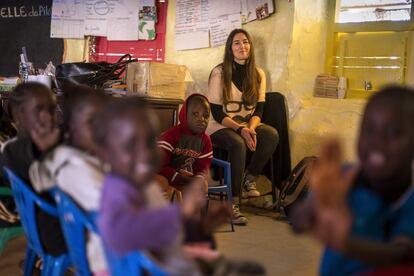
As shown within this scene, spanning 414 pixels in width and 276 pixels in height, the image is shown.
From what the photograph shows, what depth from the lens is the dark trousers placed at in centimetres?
404

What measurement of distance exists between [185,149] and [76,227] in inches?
81.2

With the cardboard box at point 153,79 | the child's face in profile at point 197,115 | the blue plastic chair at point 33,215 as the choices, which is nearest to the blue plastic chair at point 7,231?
the blue plastic chair at point 33,215

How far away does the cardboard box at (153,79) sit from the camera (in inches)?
166

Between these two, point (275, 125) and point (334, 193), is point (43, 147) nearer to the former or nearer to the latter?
point (334, 193)

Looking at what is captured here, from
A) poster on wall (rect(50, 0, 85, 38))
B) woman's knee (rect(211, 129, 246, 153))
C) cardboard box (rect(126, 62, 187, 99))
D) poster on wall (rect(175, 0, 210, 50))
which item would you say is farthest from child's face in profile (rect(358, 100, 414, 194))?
poster on wall (rect(50, 0, 85, 38))

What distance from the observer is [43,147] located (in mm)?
1818

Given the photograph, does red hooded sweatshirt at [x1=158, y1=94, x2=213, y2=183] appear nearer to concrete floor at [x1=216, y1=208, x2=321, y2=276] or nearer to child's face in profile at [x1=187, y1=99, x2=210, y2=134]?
child's face in profile at [x1=187, y1=99, x2=210, y2=134]

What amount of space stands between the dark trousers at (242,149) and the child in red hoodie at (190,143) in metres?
0.47

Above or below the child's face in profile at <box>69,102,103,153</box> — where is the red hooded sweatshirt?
below

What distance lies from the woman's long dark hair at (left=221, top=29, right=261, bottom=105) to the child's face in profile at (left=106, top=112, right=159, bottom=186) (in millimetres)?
3161

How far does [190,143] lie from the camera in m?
3.54

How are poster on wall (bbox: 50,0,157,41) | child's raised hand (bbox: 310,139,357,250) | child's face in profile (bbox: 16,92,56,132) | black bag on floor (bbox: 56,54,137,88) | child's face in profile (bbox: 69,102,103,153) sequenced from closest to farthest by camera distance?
child's raised hand (bbox: 310,139,357,250), child's face in profile (bbox: 69,102,103,153), child's face in profile (bbox: 16,92,56,132), black bag on floor (bbox: 56,54,137,88), poster on wall (bbox: 50,0,157,41)

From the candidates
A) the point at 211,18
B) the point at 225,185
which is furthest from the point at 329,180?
the point at 211,18

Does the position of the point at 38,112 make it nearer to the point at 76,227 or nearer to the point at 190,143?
the point at 76,227
